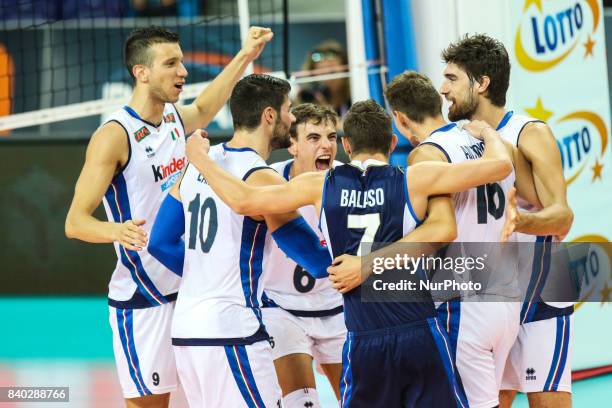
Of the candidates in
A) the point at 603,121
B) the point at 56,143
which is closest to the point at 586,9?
the point at 603,121

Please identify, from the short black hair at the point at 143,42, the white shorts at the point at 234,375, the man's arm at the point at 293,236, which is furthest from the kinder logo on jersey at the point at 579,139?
the white shorts at the point at 234,375

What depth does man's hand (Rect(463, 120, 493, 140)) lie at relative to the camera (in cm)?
437

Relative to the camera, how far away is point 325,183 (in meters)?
4.15

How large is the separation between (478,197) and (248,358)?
1.29 metres

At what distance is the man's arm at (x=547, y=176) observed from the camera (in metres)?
4.36

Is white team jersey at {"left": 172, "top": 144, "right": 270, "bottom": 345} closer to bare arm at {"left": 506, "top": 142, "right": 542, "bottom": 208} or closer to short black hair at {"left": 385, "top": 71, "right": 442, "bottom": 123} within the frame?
short black hair at {"left": 385, "top": 71, "right": 442, "bottom": 123}

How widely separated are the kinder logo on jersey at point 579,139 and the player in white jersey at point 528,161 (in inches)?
71.8

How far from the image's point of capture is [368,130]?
4.22 meters

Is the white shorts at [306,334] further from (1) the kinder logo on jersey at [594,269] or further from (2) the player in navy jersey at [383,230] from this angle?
(1) the kinder logo on jersey at [594,269]

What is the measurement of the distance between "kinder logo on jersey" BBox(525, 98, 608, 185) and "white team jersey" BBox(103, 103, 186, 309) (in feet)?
8.74

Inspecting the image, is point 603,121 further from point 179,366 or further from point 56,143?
point 56,143

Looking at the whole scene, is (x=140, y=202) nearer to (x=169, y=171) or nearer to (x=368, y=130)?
(x=169, y=171)

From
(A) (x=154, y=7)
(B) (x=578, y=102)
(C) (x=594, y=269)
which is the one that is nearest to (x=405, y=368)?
(C) (x=594, y=269)

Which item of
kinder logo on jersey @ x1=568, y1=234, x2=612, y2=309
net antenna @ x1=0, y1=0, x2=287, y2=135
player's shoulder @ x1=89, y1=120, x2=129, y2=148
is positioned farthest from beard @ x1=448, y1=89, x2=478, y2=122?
net antenna @ x1=0, y1=0, x2=287, y2=135
